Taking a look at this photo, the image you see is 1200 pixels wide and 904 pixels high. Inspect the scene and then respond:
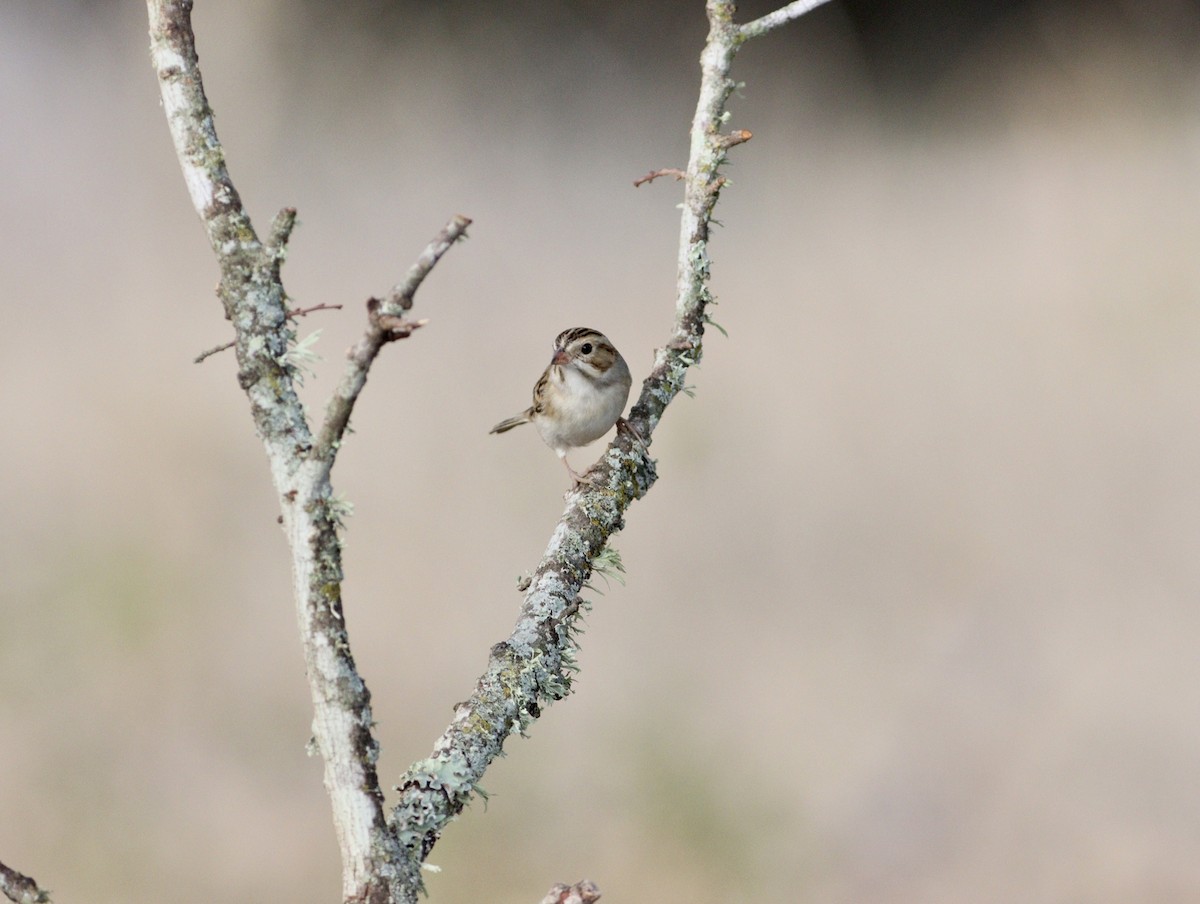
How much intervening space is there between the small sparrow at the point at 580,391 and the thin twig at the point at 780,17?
32.1 inches

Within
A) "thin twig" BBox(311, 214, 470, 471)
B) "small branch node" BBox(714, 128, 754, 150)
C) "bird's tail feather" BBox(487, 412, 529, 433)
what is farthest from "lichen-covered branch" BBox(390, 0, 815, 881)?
"bird's tail feather" BBox(487, 412, 529, 433)

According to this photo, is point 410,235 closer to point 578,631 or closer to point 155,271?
point 155,271

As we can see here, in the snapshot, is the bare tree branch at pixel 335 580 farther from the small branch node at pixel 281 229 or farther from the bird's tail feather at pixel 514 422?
the bird's tail feather at pixel 514 422

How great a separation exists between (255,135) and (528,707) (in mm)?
4079

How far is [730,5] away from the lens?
1.84 metres

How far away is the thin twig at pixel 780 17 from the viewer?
1.62m

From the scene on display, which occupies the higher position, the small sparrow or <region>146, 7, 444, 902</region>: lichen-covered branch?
the small sparrow

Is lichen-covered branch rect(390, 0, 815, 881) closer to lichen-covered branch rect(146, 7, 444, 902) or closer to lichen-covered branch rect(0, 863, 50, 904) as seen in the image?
lichen-covered branch rect(146, 7, 444, 902)

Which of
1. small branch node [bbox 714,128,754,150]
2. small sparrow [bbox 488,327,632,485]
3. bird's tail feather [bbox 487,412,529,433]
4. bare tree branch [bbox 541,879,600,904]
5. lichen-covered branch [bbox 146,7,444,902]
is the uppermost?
bird's tail feather [bbox 487,412,529,433]

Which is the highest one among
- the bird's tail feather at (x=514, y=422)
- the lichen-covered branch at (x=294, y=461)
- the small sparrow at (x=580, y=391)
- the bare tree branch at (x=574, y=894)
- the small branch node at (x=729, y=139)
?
the bird's tail feather at (x=514, y=422)

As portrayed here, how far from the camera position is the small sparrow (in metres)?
2.41

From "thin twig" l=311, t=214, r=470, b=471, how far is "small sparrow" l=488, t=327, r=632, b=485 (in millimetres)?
1320

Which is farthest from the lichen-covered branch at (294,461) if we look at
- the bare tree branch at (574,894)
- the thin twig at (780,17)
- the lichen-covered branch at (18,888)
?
the thin twig at (780,17)

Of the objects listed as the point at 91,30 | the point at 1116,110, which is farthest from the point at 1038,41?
the point at 91,30
